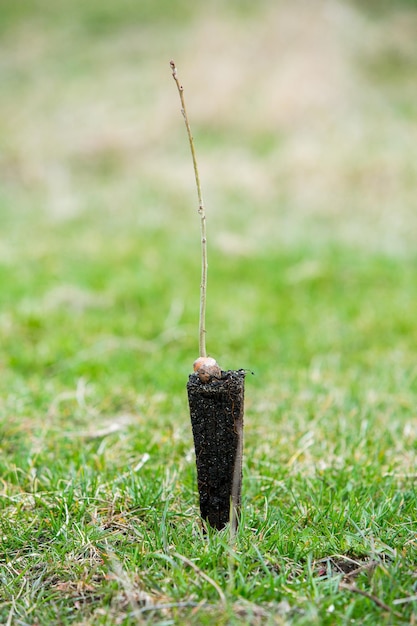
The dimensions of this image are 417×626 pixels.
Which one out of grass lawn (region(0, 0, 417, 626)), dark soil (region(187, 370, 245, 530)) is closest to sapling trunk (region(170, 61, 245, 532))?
dark soil (region(187, 370, 245, 530))

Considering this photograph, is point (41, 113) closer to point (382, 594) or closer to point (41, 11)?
point (41, 11)

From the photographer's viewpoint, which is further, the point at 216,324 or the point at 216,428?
the point at 216,324

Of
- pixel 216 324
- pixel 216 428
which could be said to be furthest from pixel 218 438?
pixel 216 324

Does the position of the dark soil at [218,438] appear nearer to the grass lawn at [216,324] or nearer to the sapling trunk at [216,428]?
the sapling trunk at [216,428]

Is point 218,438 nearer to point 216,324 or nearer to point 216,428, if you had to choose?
point 216,428
